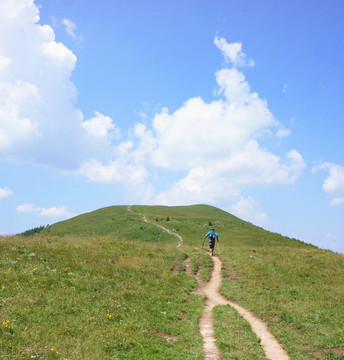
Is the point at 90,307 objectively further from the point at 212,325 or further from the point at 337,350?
the point at 337,350

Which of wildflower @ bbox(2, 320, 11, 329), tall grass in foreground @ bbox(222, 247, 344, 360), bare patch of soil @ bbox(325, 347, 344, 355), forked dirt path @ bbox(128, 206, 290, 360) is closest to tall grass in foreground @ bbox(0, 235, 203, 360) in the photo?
wildflower @ bbox(2, 320, 11, 329)

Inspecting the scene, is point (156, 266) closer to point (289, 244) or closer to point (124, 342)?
point (124, 342)

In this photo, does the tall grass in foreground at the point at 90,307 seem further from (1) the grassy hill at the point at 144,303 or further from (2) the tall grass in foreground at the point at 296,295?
(2) the tall grass in foreground at the point at 296,295

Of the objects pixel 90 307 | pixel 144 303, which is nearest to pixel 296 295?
pixel 144 303

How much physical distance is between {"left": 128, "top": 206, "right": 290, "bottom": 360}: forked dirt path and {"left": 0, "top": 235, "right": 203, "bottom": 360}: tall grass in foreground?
1.67 ft

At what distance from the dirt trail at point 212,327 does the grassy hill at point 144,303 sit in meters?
0.37

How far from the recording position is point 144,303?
59.7 ft

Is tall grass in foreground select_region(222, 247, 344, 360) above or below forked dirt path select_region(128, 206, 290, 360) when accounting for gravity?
above

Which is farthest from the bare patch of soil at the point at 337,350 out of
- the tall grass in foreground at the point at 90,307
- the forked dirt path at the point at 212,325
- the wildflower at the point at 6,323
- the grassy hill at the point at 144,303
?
the wildflower at the point at 6,323

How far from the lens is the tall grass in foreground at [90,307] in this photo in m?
11.4

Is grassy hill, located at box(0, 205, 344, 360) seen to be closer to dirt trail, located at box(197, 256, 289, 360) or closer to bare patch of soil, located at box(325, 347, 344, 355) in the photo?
bare patch of soil, located at box(325, 347, 344, 355)

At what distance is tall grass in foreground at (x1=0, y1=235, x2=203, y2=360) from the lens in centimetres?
1138

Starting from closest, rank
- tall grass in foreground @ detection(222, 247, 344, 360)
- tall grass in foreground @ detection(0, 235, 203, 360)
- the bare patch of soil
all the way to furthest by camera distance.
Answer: tall grass in foreground @ detection(0, 235, 203, 360)
the bare patch of soil
tall grass in foreground @ detection(222, 247, 344, 360)

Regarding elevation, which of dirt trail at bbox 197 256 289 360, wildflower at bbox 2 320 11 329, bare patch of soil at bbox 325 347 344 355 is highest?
wildflower at bbox 2 320 11 329
